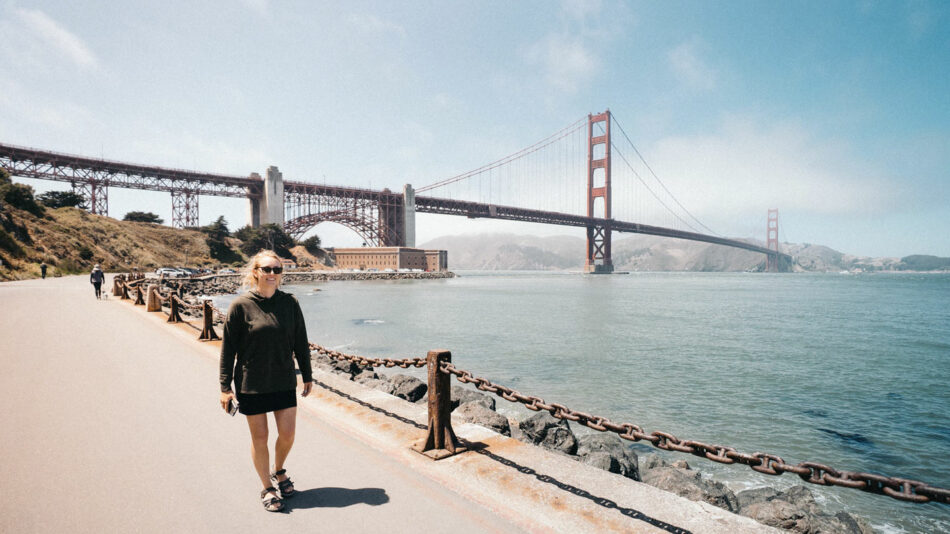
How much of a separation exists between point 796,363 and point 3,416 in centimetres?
1768

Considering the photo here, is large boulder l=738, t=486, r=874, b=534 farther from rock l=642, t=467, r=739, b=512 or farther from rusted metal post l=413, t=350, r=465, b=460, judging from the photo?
rusted metal post l=413, t=350, r=465, b=460

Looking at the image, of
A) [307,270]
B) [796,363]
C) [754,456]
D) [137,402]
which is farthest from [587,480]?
[307,270]

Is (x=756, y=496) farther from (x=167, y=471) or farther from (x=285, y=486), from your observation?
(x=167, y=471)

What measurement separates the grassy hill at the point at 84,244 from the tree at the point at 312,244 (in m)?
12.5

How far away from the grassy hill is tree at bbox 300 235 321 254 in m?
12.5

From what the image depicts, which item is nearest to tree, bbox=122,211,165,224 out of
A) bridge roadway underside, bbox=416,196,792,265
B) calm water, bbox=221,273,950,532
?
bridge roadway underside, bbox=416,196,792,265

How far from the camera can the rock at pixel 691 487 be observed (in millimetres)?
4754

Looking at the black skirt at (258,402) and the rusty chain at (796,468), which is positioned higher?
the black skirt at (258,402)

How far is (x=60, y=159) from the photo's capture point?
193 feet

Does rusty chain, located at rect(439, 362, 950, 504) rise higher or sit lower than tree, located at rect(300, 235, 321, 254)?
lower

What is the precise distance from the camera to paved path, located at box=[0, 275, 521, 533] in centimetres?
282

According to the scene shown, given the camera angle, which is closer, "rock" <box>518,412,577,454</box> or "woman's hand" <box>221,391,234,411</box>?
"woman's hand" <box>221,391,234,411</box>

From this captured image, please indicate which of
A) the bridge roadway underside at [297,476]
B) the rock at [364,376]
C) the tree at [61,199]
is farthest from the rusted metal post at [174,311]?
the tree at [61,199]

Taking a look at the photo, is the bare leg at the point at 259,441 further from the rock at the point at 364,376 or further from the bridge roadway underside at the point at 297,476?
the rock at the point at 364,376
